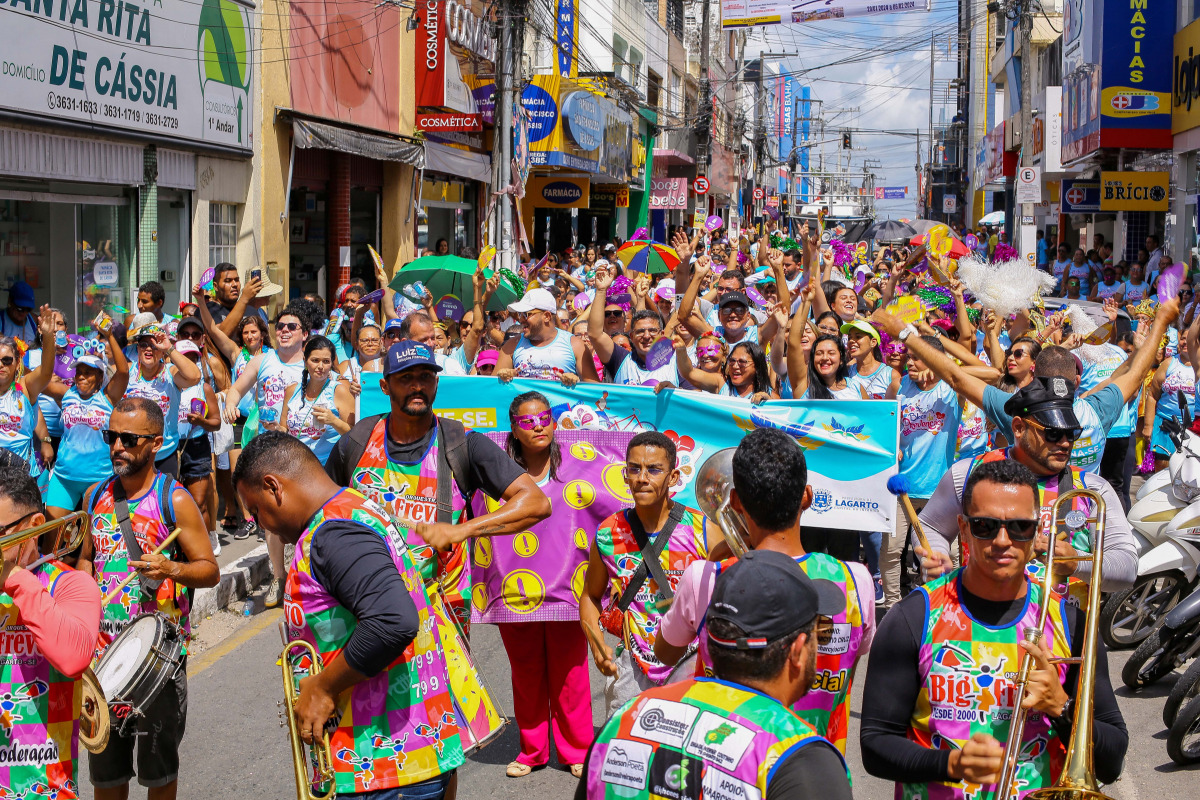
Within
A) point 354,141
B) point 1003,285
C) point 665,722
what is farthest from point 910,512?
point 354,141

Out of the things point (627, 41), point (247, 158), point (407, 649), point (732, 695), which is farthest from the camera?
point (627, 41)

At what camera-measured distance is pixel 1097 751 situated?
10.1ft

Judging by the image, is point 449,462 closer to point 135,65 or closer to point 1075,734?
point 1075,734

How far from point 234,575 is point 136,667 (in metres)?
4.31

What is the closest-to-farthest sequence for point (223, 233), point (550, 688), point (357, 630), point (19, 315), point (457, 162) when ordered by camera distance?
1. point (357, 630)
2. point (550, 688)
3. point (19, 315)
4. point (223, 233)
5. point (457, 162)

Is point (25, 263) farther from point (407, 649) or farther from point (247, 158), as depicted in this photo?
point (407, 649)

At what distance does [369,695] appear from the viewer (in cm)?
346

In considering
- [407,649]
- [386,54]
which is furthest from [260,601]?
[386,54]

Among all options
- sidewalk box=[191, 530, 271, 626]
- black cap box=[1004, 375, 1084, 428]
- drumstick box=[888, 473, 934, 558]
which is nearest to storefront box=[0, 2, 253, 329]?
sidewalk box=[191, 530, 271, 626]

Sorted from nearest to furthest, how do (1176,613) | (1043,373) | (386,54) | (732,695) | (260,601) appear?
(732,695) → (1043,373) → (1176,613) → (260,601) → (386,54)

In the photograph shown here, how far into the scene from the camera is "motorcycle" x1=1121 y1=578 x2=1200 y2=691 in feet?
21.2

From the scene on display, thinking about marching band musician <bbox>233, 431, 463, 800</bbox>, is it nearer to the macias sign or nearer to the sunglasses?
the sunglasses

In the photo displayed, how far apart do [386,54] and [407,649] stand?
61.3 feet

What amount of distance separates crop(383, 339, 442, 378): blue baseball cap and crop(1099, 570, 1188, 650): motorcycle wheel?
4519mm
